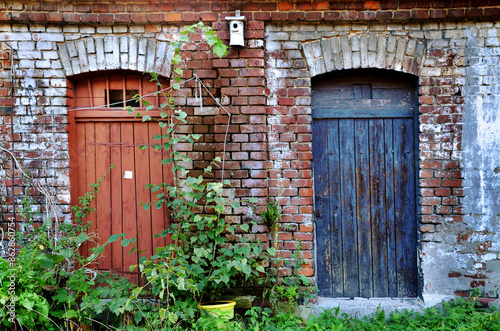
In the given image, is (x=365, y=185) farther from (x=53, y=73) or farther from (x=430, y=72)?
(x=53, y=73)

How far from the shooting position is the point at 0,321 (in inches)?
119

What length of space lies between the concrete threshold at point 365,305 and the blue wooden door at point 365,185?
9 centimetres

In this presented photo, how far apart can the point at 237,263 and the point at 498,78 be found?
3123 millimetres

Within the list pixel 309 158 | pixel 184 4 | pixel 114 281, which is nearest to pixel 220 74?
pixel 184 4

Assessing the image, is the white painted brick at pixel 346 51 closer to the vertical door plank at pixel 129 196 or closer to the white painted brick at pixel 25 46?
the vertical door plank at pixel 129 196

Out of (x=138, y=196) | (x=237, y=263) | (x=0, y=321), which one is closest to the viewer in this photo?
(x=0, y=321)

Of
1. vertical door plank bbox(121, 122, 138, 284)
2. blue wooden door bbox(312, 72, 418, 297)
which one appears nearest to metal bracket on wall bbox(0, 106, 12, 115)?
vertical door plank bbox(121, 122, 138, 284)

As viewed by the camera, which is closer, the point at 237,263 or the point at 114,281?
the point at 237,263

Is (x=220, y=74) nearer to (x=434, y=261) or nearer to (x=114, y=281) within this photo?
(x=114, y=281)

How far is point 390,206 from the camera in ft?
13.4

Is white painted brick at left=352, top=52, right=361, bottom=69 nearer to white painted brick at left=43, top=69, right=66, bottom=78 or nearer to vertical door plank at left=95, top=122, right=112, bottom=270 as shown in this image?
vertical door plank at left=95, top=122, right=112, bottom=270

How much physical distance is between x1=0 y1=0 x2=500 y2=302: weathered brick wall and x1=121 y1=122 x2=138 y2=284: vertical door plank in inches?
22.4

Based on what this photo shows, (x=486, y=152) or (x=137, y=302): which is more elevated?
(x=486, y=152)

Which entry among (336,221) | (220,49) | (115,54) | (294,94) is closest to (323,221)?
(336,221)
